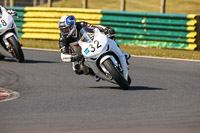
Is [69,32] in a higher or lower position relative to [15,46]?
higher

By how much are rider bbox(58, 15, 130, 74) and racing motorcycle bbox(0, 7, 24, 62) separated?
3.70 m

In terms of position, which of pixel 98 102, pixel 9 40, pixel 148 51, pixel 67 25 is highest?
pixel 67 25

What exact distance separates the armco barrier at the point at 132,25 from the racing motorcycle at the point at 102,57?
806cm

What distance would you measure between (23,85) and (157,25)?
8.57 meters

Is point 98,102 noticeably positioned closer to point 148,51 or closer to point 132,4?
point 148,51

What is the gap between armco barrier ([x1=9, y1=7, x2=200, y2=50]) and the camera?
1694 cm

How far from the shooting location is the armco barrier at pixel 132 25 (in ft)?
55.6

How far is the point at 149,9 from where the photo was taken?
31.5 meters

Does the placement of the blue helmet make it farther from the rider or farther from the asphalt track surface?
the asphalt track surface

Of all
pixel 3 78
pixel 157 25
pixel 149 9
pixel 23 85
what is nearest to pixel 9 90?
pixel 23 85

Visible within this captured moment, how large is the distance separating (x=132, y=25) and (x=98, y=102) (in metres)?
10.4

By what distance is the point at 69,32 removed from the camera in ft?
31.0

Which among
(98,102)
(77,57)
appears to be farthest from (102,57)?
(98,102)

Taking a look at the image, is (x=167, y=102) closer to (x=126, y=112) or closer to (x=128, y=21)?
(x=126, y=112)
